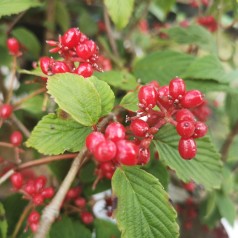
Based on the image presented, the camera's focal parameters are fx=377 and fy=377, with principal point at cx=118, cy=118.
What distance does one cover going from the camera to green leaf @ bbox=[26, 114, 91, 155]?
2.34 ft

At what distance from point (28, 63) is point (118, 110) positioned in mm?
1266

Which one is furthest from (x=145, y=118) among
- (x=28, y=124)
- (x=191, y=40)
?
(x=28, y=124)

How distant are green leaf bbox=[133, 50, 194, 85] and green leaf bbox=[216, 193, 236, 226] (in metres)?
0.49

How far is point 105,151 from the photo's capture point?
556 mm

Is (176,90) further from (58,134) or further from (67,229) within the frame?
(67,229)

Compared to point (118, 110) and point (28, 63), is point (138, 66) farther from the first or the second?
point (28, 63)

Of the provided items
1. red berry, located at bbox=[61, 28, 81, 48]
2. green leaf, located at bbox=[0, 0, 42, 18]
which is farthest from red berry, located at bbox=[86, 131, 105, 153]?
green leaf, located at bbox=[0, 0, 42, 18]

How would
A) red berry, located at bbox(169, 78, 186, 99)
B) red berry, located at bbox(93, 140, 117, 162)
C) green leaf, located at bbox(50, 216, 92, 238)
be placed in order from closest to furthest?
red berry, located at bbox(93, 140, 117, 162)
red berry, located at bbox(169, 78, 186, 99)
green leaf, located at bbox(50, 216, 92, 238)

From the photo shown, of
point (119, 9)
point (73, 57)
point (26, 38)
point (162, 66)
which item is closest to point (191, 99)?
point (73, 57)

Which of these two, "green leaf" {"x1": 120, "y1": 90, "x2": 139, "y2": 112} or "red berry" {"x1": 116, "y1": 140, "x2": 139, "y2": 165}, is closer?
"red berry" {"x1": 116, "y1": 140, "x2": 139, "y2": 165}

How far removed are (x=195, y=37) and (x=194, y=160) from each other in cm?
62

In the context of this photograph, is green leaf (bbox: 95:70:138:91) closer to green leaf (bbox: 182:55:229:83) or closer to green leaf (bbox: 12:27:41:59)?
green leaf (bbox: 182:55:229:83)

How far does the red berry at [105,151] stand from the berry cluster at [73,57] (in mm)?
Answer: 174

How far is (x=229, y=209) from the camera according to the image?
4.43 ft
